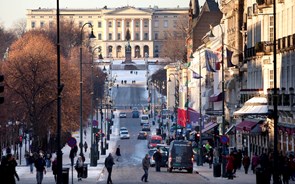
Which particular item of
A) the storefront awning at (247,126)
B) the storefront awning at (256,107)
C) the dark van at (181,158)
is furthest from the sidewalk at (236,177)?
the storefront awning at (256,107)

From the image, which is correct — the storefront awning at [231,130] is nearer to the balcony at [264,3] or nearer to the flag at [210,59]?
the flag at [210,59]

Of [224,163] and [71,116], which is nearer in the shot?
[224,163]

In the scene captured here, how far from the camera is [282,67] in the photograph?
64062mm

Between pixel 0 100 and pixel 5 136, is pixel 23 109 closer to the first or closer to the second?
pixel 5 136

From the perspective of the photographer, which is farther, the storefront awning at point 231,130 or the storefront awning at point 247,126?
the storefront awning at point 231,130

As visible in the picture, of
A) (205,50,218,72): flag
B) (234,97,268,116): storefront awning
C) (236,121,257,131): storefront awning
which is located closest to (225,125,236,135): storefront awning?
(205,50,218,72): flag

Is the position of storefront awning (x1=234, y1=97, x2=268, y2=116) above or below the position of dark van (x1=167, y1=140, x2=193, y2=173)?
above

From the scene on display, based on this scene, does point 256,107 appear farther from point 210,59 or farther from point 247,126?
point 210,59

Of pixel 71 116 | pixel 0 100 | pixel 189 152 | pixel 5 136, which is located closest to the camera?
pixel 0 100

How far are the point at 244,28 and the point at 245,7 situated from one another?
202 centimetres

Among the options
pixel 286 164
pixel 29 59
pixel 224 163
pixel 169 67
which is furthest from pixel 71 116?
pixel 169 67

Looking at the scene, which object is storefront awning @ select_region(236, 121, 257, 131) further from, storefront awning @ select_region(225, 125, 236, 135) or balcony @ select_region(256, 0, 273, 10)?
balcony @ select_region(256, 0, 273, 10)

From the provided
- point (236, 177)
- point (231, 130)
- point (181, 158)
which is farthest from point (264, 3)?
point (231, 130)

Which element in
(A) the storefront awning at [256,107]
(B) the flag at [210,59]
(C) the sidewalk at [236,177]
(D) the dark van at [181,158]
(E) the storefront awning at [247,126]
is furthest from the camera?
(B) the flag at [210,59]
